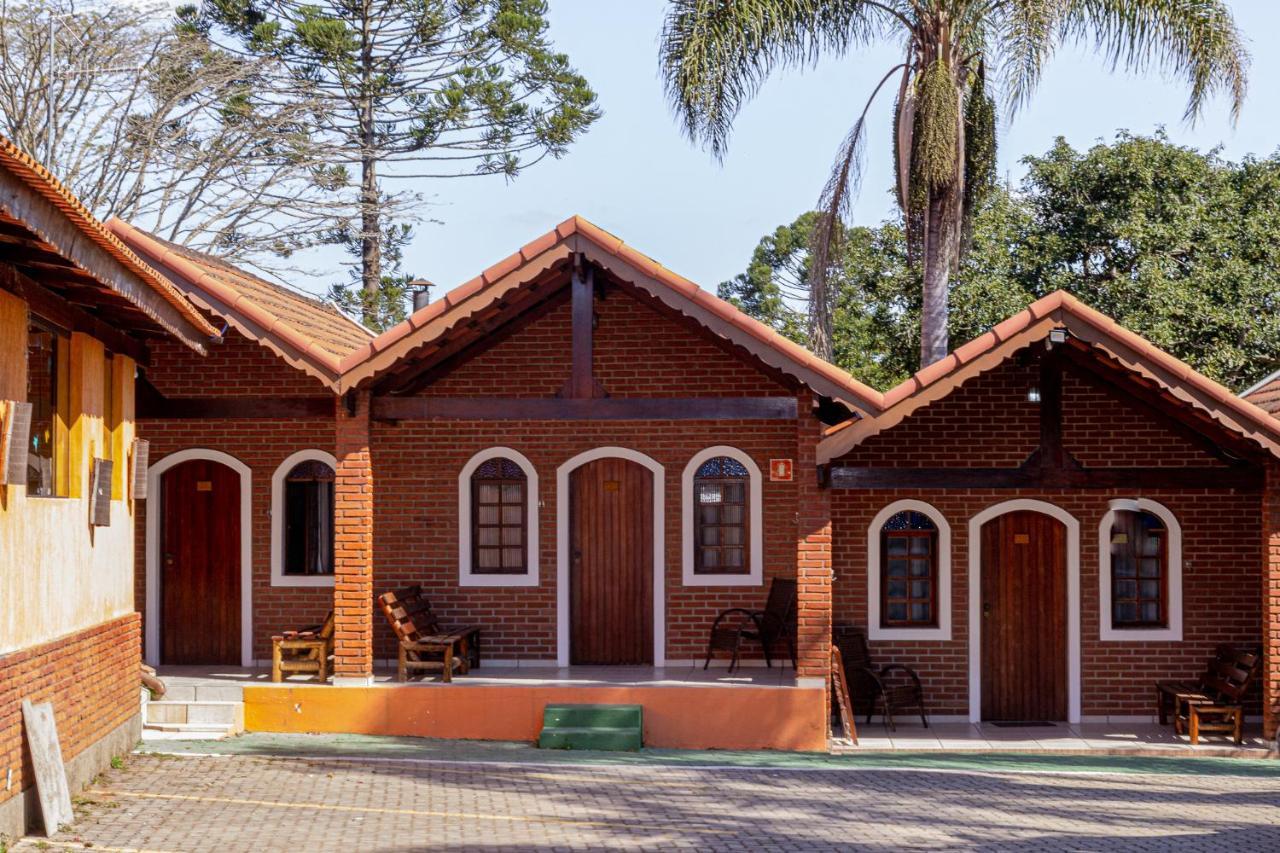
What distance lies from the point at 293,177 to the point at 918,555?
17035 millimetres

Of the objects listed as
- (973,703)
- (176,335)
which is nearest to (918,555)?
(973,703)

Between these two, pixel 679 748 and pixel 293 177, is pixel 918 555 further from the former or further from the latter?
pixel 293 177

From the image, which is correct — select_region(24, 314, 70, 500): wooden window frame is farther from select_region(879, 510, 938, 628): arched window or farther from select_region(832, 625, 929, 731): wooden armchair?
select_region(879, 510, 938, 628): arched window

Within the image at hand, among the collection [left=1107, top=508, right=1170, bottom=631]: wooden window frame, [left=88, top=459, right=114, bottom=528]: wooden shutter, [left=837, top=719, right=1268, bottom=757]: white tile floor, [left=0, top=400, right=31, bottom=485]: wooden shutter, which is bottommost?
[left=837, top=719, right=1268, bottom=757]: white tile floor

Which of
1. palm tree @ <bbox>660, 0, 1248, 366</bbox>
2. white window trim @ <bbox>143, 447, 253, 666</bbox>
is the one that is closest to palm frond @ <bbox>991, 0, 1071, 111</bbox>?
palm tree @ <bbox>660, 0, 1248, 366</bbox>

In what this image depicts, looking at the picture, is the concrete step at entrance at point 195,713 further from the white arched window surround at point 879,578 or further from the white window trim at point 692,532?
the white arched window surround at point 879,578

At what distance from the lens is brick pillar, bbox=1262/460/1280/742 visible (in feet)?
44.4

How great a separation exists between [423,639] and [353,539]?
125cm

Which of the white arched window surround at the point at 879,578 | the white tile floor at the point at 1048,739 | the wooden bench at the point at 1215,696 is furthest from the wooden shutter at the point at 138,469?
the wooden bench at the point at 1215,696

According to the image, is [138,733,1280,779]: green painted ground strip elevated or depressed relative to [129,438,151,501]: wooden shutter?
depressed

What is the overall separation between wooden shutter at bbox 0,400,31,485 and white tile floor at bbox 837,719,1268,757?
7564 millimetres

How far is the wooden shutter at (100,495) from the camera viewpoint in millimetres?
10742

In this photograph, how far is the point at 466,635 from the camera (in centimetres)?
1438

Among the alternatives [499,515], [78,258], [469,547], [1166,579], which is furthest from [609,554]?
[78,258]
